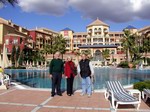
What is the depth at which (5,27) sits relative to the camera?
6519 cm

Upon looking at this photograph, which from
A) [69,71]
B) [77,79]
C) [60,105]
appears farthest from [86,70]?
[77,79]

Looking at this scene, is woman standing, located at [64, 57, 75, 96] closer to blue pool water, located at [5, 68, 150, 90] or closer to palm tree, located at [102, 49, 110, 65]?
blue pool water, located at [5, 68, 150, 90]

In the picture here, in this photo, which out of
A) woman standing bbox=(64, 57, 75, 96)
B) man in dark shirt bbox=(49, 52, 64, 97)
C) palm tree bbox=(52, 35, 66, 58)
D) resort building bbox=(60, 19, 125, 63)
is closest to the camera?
man in dark shirt bbox=(49, 52, 64, 97)

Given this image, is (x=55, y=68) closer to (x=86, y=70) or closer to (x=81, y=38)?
A: (x=86, y=70)

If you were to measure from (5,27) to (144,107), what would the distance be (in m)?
60.8

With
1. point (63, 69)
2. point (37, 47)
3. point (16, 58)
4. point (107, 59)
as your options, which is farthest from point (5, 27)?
point (63, 69)

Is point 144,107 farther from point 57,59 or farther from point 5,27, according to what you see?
point 5,27

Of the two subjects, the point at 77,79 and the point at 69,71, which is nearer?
the point at 69,71

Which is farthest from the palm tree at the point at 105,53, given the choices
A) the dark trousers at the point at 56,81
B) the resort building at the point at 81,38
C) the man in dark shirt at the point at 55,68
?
the man in dark shirt at the point at 55,68

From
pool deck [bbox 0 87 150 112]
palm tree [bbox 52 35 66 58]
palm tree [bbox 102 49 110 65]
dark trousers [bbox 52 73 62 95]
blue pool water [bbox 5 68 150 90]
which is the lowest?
blue pool water [bbox 5 68 150 90]

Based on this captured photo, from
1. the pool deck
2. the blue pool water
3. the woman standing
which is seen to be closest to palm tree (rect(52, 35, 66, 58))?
the blue pool water

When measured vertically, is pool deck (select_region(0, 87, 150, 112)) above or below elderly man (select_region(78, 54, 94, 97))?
below

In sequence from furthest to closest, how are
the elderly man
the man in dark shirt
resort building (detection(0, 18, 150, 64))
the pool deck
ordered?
resort building (detection(0, 18, 150, 64)), the elderly man, the man in dark shirt, the pool deck

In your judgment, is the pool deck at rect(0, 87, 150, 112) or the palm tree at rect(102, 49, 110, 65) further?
the palm tree at rect(102, 49, 110, 65)
